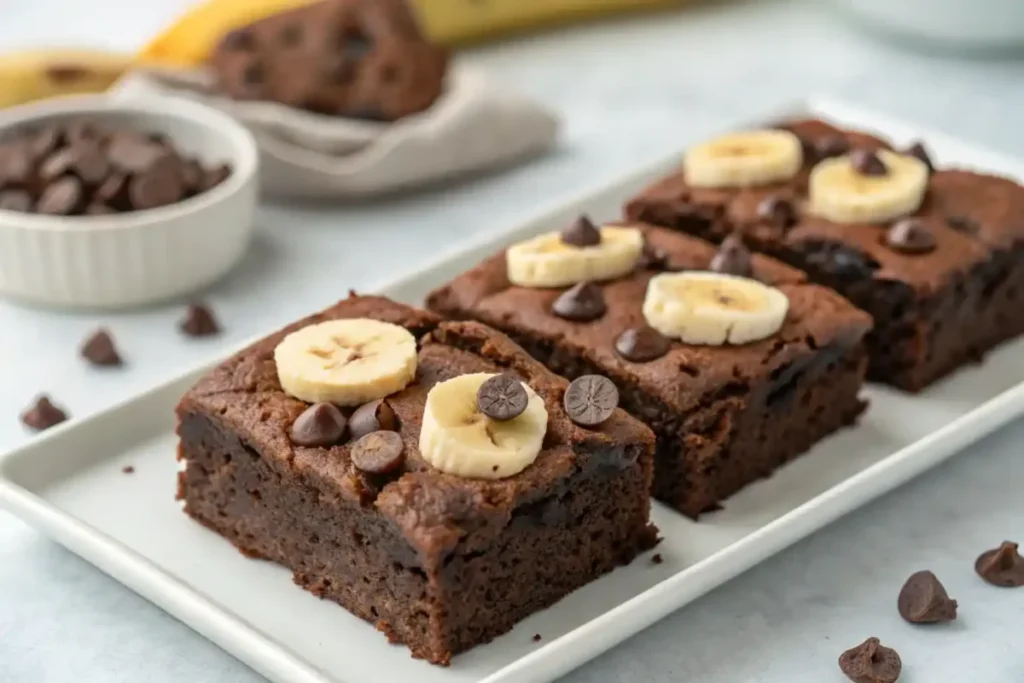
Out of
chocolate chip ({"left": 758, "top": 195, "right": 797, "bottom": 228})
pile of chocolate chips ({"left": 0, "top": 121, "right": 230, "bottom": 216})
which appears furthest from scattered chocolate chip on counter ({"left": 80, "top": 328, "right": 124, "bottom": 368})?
chocolate chip ({"left": 758, "top": 195, "right": 797, "bottom": 228})

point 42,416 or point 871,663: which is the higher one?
point 871,663

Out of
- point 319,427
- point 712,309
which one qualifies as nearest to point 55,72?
point 319,427

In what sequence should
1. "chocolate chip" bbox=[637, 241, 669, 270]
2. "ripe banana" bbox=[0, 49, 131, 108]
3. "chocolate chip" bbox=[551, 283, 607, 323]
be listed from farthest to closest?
"ripe banana" bbox=[0, 49, 131, 108] → "chocolate chip" bbox=[637, 241, 669, 270] → "chocolate chip" bbox=[551, 283, 607, 323]

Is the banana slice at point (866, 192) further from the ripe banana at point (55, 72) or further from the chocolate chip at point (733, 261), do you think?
the ripe banana at point (55, 72)

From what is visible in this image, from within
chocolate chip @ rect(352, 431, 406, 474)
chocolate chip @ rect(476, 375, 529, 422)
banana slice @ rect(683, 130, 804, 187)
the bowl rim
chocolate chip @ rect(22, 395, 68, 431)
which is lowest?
chocolate chip @ rect(22, 395, 68, 431)

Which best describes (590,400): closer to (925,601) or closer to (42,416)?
(925,601)

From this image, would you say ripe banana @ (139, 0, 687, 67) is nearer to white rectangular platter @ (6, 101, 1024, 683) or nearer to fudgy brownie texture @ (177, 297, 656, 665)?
white rectangular platter @ (6, 101, 1024, 683)
